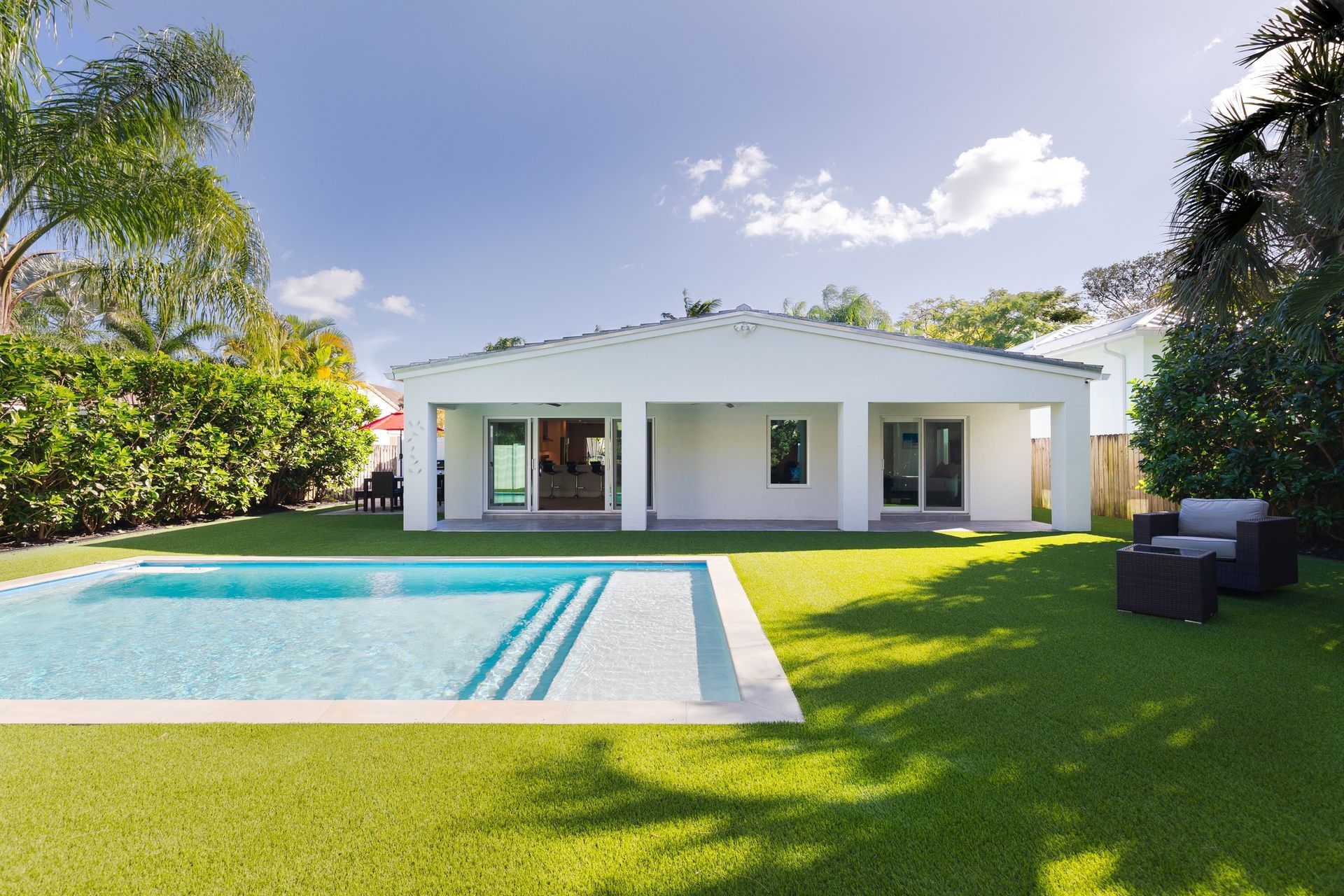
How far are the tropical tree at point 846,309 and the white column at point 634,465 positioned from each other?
2242 centimetres

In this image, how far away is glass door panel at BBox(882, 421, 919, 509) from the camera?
1437cm

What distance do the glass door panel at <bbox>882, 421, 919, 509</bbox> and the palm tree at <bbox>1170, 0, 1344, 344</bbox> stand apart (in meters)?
6.55

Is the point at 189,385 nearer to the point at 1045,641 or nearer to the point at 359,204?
the point at 359,204

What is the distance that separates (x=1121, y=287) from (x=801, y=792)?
4448 cm

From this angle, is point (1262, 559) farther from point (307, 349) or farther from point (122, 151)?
point (307, 349)

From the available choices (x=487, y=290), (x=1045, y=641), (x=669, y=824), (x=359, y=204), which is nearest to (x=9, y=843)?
(x=669, y=824)

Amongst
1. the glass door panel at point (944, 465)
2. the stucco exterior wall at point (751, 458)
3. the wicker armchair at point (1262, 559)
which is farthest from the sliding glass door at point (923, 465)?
the wicker armchair at point (1262, 559)

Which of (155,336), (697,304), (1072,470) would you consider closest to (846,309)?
(697,304)

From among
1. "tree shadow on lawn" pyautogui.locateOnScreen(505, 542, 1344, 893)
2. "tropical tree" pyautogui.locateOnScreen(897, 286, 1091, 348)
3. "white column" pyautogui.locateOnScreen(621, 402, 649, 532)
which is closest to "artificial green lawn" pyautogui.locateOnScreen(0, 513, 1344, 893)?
"tree shadow on lawn" pyautogui.locateOnScreen(505, 542, 1344, 893)

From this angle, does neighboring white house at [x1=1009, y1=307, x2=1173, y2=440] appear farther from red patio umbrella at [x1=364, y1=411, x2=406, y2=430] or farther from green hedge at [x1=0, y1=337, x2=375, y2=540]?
green hedge at [x1=0, y1=337, x2=375, y2=540]

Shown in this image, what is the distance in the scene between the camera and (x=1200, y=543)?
6.83 m

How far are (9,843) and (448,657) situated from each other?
3060mm

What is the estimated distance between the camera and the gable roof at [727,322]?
466 inches

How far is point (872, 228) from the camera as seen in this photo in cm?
3127
